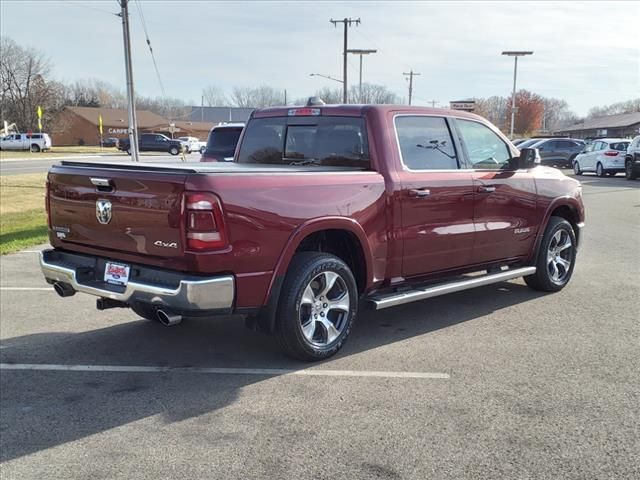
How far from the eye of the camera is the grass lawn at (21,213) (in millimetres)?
10774

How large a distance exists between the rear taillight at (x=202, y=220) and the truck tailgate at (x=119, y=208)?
0.24ft

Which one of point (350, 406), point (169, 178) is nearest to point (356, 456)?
point (350, 406)

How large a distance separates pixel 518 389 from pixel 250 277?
200 cm

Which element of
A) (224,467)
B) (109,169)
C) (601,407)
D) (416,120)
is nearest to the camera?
(224,467)

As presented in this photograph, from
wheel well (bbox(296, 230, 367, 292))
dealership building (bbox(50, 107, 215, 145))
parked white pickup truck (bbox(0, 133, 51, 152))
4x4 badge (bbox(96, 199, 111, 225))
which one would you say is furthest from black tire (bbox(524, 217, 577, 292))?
dealership building (bbox(50, 107, 215, 145))

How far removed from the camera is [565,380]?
429 centimetres

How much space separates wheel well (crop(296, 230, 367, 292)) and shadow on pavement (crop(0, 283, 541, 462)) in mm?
650

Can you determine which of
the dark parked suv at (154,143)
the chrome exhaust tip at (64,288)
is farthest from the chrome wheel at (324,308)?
the dark parked suv at (154,143)

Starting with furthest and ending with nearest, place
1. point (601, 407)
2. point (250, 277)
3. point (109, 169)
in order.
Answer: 1. point (109, 169)
2. point (250, 277)
3. point (601, 407)

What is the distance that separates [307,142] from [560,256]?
3379 mm

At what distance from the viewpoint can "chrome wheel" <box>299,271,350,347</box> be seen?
4.61 meters

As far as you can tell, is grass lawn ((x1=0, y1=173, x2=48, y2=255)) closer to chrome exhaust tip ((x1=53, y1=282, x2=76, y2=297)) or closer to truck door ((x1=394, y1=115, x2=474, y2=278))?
chrome exhaust tip ((x1=53, y1=282, x2=76, y2=297))

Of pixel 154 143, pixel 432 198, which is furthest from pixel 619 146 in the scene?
pixel 154 143

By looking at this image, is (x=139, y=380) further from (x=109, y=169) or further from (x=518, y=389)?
(x=518, y=389)
